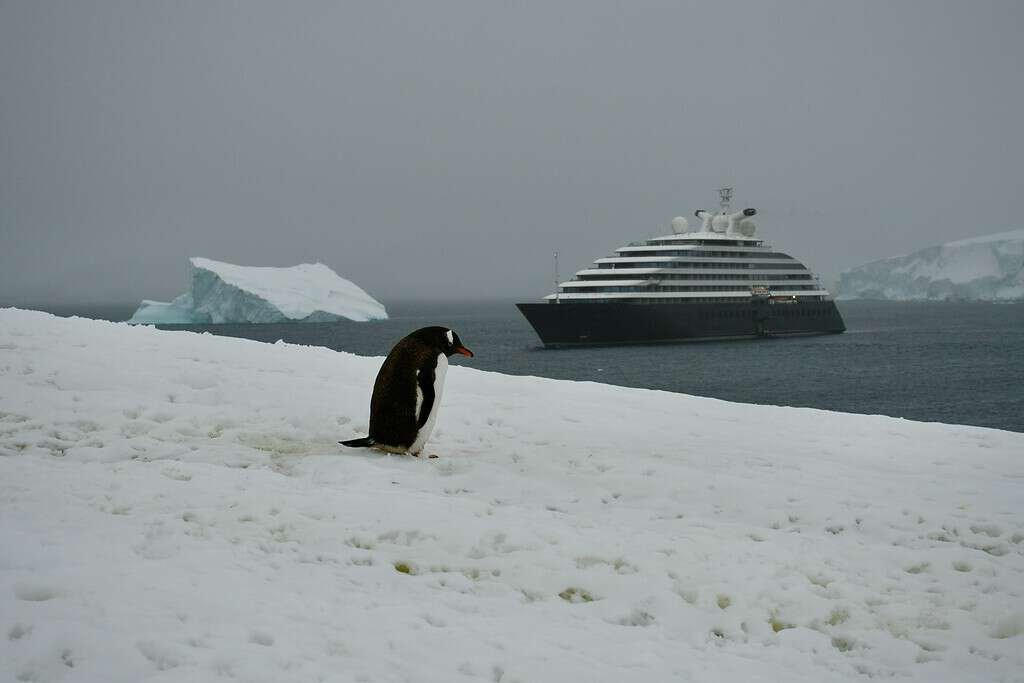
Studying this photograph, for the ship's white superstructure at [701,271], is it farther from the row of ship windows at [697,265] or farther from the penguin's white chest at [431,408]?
the penguin's white chest at [431,408]

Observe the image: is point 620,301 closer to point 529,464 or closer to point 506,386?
point 506,386

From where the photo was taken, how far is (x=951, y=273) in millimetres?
155375

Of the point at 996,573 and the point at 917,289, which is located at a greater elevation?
the point at 917,289

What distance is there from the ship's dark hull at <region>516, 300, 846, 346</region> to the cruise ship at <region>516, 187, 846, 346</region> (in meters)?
0.08

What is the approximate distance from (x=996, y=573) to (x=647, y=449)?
3.64 m

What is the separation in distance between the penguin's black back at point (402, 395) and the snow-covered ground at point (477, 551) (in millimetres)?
341

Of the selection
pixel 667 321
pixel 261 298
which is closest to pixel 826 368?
pixel 667 321

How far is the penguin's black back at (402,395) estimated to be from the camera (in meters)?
7.79

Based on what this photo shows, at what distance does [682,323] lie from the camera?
238ft

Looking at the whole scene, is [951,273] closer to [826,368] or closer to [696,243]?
[696,243]

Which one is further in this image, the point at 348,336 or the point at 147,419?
the point at 348,336

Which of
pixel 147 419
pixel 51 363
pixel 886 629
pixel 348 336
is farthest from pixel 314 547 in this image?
pixel 348 336

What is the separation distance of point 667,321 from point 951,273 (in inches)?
4221

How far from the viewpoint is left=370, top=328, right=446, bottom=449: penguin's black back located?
779 centimetres
